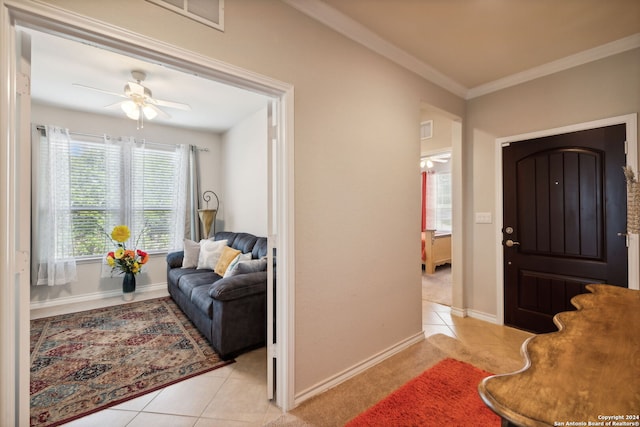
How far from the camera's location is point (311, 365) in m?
1.89

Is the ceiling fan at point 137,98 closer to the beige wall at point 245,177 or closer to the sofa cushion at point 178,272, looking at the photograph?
the beige wall at point 245,177

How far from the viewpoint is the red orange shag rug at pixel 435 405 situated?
1637mm

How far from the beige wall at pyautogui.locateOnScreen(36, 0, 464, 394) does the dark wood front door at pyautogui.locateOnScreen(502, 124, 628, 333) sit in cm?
119

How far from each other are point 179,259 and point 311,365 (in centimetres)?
284

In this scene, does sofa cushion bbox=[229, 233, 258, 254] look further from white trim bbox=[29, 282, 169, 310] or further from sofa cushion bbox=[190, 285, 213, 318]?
white trim bbox=[29, 282, 169, 310]

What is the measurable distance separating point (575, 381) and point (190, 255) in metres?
3.98

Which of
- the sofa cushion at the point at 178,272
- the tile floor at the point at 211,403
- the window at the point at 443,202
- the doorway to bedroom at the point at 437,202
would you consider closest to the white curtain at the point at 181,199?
the sofa cushion at the point at 178,272

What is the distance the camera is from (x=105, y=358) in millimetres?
2406

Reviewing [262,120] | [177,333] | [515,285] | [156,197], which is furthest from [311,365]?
[156,197]

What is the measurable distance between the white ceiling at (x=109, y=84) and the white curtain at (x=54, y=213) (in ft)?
1.90

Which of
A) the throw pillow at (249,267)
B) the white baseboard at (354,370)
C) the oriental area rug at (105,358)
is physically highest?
the throw pillow at (249,267)

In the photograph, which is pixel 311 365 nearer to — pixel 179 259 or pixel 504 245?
pixel 504 245

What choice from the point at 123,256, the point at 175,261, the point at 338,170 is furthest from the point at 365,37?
the point at 123,256

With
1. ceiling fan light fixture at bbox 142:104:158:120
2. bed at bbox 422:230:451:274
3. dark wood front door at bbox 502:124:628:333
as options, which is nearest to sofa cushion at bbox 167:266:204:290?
ceiling fan light fixture at bbox 142:104:158:120
